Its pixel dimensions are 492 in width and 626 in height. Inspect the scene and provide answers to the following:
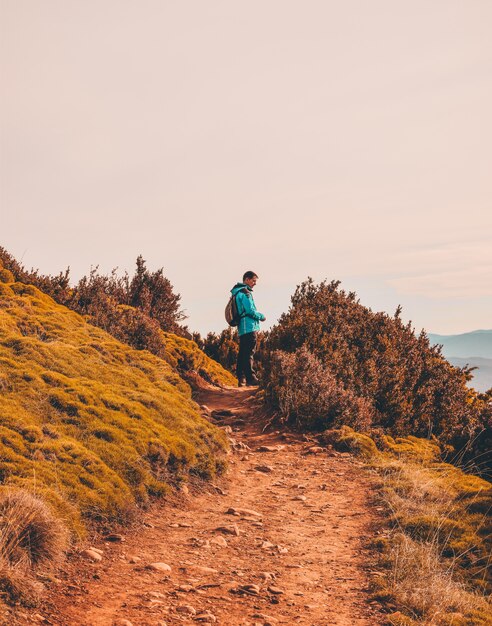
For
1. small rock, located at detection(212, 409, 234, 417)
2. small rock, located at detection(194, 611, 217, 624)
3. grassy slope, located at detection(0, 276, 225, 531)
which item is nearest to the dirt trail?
small rock, located at detection(194, 611, 217, 624)

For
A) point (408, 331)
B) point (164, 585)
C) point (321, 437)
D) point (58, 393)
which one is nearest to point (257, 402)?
point (321, 437)

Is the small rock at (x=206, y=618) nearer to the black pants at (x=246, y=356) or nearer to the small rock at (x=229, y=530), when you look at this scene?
the small rock at (x=229, y=530)

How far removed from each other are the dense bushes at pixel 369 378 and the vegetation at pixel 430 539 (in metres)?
1.08

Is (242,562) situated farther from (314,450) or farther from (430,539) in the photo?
(314,450)

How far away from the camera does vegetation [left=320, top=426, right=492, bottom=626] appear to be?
525 cm

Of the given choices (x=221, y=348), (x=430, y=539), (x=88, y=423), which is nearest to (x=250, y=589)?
(x=430, y=539)

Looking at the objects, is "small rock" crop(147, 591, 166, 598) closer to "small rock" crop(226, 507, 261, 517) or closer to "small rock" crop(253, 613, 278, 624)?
"small rock" crop(253, 613, 278, 624)

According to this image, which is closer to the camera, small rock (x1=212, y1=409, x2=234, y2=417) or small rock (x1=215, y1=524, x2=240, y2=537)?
small rock (x1=215, y1=524, x2=240, y2=537)

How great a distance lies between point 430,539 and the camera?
22.6ft

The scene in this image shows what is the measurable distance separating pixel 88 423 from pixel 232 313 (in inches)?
279

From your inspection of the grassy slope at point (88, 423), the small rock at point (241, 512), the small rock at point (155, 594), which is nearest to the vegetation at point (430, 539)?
the small rock at point (241, 512)

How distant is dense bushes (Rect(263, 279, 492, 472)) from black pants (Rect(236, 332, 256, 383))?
51 centimetres

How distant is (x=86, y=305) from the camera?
1606 centimetres

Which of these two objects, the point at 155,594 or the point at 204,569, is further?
the point at 204,569
